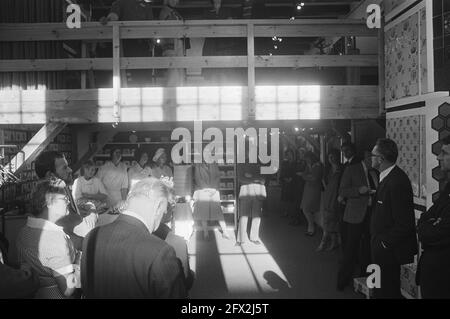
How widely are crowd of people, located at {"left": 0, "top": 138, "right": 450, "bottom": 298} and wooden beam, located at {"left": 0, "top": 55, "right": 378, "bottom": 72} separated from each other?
1368 mm

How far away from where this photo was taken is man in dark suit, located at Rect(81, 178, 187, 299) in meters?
1.90

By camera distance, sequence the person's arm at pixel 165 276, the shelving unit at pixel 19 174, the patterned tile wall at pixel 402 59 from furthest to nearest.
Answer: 1. the shelving unit at pixel 19 174
2. the patterned tile wall at pixel 402 59
3. the person's arm at pixel 165 276

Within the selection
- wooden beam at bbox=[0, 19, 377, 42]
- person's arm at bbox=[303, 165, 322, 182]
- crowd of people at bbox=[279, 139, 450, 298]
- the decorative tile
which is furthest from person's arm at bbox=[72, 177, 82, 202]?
the decorative tile

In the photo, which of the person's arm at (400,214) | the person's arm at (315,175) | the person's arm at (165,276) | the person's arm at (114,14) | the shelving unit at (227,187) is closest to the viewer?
the person's arm at (165,276)

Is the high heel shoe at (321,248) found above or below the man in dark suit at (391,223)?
below

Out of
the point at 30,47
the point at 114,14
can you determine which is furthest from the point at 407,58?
the point at 30,47

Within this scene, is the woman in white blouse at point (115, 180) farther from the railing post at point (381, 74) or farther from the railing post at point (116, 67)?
the railing post at point (381, 74)

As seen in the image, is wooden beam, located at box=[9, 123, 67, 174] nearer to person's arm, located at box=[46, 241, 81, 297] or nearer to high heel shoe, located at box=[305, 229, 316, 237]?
person's arm, located at box=[46, 241, 81, 297]

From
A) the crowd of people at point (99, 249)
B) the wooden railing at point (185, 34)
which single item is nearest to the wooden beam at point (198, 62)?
the wooden railing at point (185, 34)

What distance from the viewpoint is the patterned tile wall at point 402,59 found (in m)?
4.79

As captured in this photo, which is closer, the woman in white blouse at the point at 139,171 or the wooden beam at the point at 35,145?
the wooden beam at the point at 35,145

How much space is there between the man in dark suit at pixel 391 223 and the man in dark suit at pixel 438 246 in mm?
375

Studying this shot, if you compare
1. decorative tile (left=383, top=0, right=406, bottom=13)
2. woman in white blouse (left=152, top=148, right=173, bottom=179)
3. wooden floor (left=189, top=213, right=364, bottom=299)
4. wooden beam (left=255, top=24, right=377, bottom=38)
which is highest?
decorative tile (left=383, top=0, right=406, bottom=13)

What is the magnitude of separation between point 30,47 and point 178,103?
3771 millimetres
